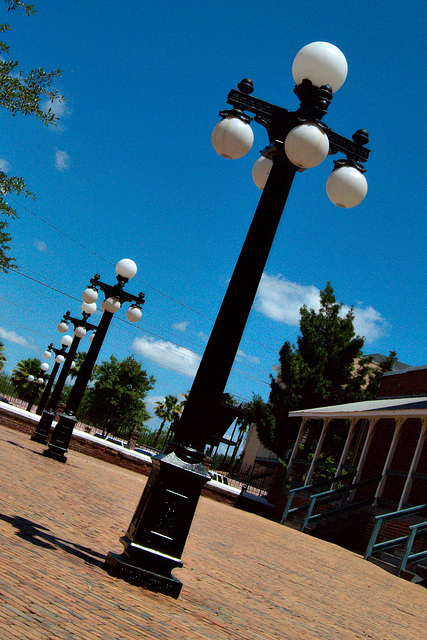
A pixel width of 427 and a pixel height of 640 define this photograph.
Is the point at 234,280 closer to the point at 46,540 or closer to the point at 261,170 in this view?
the point at 261,170

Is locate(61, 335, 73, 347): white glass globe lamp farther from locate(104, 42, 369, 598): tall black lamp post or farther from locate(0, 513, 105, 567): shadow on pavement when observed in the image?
locate(104, 42, 369, 598): tall black lamp post

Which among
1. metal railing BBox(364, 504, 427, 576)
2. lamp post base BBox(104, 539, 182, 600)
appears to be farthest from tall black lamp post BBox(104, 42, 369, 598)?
metal railing BBox(364, 504, 427, 576)

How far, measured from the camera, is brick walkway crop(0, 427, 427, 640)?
3148mm

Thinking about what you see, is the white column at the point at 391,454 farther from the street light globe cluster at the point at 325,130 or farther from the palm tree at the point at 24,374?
the palm tree at the point at 24,374

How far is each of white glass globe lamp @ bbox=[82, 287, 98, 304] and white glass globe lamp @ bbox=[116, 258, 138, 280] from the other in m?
1.82

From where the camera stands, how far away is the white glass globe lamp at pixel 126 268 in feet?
38.0

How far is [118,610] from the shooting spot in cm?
337

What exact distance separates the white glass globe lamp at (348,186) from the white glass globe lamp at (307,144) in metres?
A: 0.45

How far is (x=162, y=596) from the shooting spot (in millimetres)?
4074

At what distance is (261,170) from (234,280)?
5.65 ft

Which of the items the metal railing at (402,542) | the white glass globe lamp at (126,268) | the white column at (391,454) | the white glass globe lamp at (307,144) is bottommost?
the metal railing at (402,542)

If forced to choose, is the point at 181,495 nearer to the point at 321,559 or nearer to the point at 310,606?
the point at 310,606

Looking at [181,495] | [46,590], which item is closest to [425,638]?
[181,495]

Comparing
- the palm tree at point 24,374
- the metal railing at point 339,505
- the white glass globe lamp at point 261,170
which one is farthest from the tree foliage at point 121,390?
the white glass globe lamp at point 261,170
